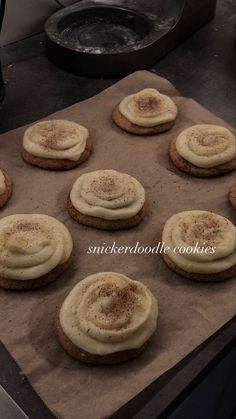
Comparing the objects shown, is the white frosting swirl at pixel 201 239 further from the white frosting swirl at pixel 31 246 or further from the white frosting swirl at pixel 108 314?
the white frosting swirl at pixel 31 246

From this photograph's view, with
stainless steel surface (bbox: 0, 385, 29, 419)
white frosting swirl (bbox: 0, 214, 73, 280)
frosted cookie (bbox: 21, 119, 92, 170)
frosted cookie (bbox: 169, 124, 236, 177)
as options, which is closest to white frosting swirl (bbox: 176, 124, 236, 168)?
frosted cookie (bbox: 169, 124, 236, 177)

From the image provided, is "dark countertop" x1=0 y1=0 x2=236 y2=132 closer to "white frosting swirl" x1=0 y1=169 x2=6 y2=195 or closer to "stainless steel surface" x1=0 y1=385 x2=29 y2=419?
"white frosting swirl" x1=0 y1=169 x2=6 y2=195

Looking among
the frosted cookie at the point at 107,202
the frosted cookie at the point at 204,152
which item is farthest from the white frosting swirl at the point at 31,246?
the frosted cookie at the point at 204,152

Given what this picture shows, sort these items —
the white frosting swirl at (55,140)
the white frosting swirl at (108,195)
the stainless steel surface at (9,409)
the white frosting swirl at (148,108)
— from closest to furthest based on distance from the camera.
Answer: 1. the stainless steel surface at (9,409)
2. the white frosting swirl at (108,195)
3. the white frosting swirl at (55,140)
4. the white frosting swirl at (148,108)

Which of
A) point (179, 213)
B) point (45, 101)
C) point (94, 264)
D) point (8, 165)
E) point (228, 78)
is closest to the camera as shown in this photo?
point (94, 264)

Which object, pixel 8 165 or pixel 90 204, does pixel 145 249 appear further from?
pixel 8 165

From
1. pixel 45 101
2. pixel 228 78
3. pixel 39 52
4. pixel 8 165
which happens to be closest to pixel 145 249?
pixel 8 165
